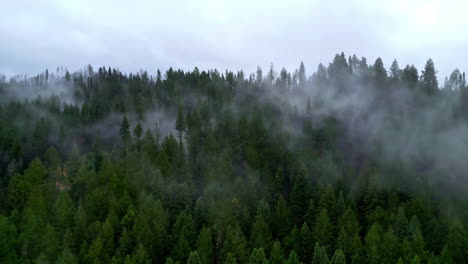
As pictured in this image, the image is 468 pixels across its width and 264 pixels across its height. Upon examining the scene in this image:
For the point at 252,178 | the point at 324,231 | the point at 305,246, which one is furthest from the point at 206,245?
the point at 252,178

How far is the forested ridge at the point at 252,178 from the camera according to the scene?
5334cm

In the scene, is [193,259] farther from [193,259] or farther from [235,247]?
→ [235,247]

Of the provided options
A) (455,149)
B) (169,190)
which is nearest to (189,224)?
(169,190)

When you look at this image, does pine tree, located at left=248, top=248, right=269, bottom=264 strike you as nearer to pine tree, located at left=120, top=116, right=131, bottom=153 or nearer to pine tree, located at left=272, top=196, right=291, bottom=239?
pine tree, located at left=272, top=196, right=291, bottom=239

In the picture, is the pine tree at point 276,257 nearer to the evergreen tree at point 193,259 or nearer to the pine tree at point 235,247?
the pine tree at point 235,247

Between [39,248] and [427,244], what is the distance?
59863 mm

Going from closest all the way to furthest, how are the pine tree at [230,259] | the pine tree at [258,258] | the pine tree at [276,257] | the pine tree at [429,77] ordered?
the pine tree at [258,258] → the pine tree at [230,259] → the pine tree at [276,257] → the pine tree at [429,77]

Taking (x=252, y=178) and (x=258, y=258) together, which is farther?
(x=252, y=178)

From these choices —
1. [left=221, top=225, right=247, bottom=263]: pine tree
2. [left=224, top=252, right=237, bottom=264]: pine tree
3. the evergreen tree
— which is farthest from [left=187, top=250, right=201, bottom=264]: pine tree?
[left=221, top=225, right=247, bottom=263]: pine tree

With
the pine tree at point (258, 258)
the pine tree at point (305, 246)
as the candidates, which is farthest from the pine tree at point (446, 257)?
the pine tree at point (258, 258)

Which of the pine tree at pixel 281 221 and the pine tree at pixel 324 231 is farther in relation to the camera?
the pine tree at pixel 281 221

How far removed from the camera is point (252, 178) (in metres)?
74.1

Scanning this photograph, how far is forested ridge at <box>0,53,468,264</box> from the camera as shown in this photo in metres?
53.3

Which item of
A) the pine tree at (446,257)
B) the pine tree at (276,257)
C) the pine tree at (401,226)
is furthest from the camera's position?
the pine tree at (401,226)
